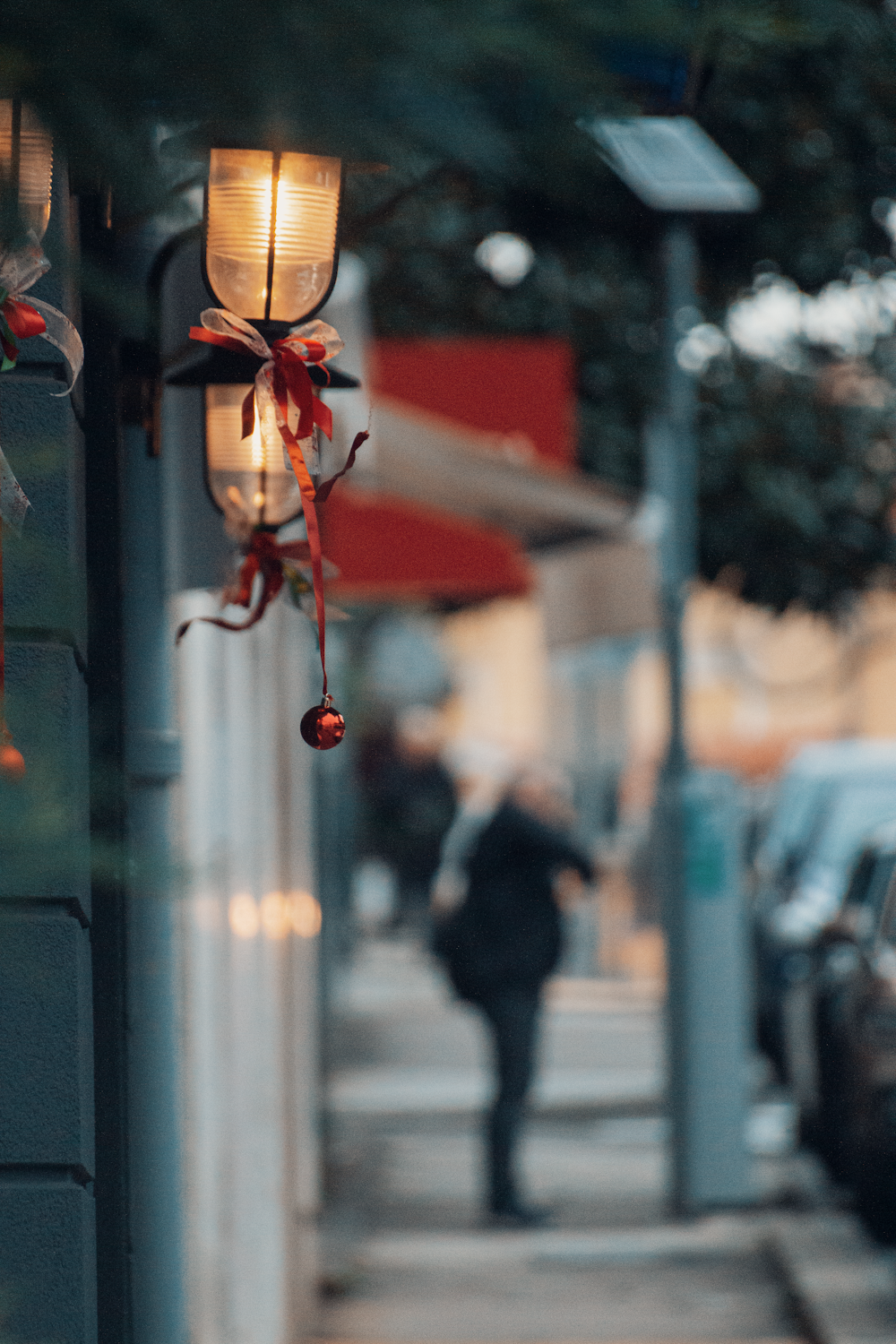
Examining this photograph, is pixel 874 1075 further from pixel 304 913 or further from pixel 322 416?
pixel 322 416

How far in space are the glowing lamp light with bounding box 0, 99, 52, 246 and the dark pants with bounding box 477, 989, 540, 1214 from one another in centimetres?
621

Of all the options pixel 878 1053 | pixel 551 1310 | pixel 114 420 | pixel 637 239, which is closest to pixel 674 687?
pixel 878 1053

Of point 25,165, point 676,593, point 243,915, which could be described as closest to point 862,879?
point 676,593

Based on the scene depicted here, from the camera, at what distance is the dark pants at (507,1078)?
7.14m

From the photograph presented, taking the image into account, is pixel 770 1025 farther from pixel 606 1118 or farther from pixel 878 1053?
pixel 878 1053

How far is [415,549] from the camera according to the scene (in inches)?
354

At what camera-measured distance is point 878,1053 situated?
6.50m

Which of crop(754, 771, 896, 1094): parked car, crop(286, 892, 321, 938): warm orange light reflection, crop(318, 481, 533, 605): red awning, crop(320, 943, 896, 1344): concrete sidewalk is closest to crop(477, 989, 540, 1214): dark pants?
crop(320, 943, 896, 1344): concrete sidewalk

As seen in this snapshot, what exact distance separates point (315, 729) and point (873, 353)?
9.53 meters

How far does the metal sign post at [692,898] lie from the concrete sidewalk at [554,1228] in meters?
0.26

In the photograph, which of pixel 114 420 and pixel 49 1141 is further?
pixel 114 420

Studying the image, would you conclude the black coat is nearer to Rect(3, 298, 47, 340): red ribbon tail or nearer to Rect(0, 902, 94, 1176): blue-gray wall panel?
Rect(0, 902, 94, 1176): blue-gray wall panel

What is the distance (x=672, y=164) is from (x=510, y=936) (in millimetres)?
4336

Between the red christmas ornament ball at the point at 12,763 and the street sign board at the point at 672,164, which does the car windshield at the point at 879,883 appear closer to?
the street sign board at the point at 672,164
